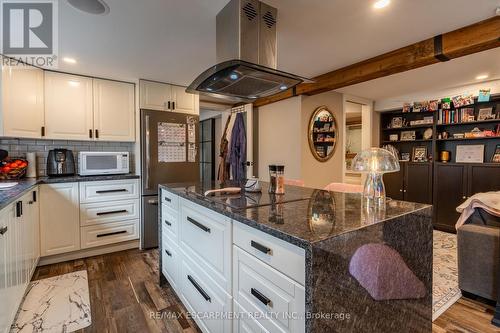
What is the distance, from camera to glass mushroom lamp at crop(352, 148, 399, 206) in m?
1.48

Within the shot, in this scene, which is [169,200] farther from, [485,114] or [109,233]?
[485,114]

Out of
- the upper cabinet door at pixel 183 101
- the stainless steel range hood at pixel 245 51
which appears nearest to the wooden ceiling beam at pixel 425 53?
the stainless steel range hood at pixel 245 51

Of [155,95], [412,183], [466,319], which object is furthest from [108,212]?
[412,183]

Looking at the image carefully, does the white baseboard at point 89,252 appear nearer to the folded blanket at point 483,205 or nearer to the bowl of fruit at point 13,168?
the bowl of fruit at point 13,168

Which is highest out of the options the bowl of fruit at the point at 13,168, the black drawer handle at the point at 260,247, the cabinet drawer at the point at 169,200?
the bowl of fruit at the point at 13,168

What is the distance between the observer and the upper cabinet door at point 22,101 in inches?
98.3

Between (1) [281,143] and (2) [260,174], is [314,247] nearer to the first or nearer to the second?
(1) [281,143]

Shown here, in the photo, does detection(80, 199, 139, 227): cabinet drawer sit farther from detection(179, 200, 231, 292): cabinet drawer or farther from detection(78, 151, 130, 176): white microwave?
detection(179, 200, 231, 292): cabinet drawer

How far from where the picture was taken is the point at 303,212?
49.6 inches

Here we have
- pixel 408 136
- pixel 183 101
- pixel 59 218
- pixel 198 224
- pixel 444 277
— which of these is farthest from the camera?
pixel 408 136

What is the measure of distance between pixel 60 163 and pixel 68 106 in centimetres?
69

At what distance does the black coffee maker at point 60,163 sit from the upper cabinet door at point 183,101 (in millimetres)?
1417

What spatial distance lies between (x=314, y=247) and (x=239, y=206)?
0.61 metres

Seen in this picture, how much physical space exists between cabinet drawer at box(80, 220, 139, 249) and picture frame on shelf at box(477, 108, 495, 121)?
5114 mm
